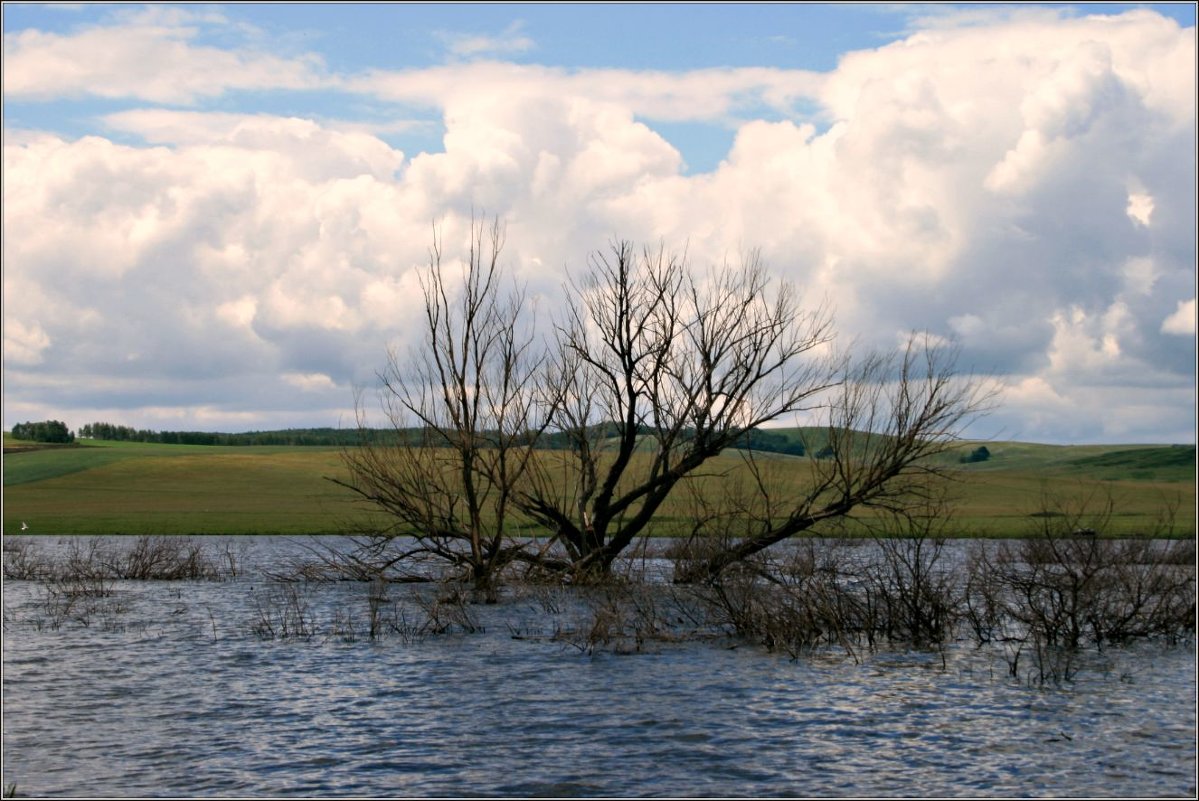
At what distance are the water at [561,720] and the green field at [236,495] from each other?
28.6 metres

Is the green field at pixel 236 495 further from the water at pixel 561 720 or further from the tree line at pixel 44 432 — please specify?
the water at pixel 561 720

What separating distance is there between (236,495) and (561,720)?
3099 inches

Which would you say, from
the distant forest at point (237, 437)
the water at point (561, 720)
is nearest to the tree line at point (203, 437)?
the distant forest at point (237, 437)

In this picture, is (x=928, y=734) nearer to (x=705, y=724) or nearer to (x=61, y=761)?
(x=705, y=724)

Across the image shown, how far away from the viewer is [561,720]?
17734 mm

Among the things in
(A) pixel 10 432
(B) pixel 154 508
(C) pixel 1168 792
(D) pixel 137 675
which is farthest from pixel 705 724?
(A) pixel 10 432

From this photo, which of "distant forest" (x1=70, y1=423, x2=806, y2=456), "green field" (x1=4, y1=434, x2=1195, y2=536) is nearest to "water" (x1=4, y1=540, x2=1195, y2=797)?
"green field" (x1=4, y1=434, x2=1195, y2=536)

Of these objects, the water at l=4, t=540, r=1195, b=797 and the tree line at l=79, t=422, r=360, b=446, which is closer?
the water at l=4, t=540, r=1195, b=797

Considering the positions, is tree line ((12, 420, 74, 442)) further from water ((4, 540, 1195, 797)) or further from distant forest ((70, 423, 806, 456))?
water ((4, 540, 1195, 797))

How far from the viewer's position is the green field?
2603 inches

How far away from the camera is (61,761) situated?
15.3 meters

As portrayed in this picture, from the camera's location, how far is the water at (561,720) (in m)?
14.6

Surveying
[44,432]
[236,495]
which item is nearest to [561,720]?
[236,495]

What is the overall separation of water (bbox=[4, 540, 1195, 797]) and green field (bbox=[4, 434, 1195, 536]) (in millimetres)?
28600
